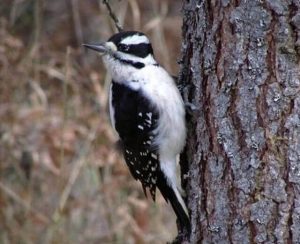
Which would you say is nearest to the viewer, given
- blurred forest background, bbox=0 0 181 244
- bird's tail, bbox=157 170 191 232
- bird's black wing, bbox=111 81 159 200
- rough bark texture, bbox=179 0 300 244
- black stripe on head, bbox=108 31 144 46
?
rough bark texture, bbox=179 0 300 244

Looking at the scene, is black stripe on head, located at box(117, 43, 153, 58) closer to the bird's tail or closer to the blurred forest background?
the bird's tail

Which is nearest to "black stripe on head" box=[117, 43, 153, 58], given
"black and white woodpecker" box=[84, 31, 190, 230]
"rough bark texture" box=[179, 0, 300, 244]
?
"black and white woodpecker" box=[84, 31, 190, 230]

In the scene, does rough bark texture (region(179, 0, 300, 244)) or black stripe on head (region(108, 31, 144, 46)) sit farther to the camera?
black stripe on head (region(108, 31, 144, 46))

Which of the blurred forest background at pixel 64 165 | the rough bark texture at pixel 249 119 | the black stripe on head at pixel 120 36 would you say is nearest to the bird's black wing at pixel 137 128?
the black stripe on head at pixel 120 36

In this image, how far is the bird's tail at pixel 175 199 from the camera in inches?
126

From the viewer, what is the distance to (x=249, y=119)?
9.23 ft

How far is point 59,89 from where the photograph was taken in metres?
7.43

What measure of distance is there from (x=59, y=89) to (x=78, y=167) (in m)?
2.58

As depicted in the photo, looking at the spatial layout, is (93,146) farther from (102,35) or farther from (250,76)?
(102,35)

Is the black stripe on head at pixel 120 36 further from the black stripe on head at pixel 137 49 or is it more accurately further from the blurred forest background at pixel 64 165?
the blurred forest background at pixel 64 165

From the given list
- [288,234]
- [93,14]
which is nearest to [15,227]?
[288,234]

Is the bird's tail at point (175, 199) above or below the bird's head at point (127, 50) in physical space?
below

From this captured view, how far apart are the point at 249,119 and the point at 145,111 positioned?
2.46ft

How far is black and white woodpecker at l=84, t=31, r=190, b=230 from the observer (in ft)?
11.1
